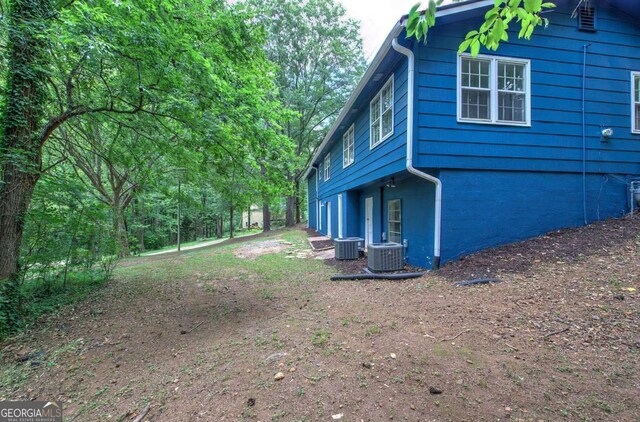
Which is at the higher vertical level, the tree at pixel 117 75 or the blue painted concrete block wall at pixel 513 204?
the tree at pixel 117 75

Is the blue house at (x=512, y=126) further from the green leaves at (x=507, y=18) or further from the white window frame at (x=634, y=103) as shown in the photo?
the green leaves at (x=507, y=18)

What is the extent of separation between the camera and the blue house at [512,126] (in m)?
5.40

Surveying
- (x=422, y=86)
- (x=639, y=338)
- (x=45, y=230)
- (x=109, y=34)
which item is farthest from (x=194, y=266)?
(x=639, y=338)

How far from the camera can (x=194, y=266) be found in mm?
8367

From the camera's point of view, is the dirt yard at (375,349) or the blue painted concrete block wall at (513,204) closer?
the dirt yard at (375,349)

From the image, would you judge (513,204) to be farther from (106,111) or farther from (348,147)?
(106,111)

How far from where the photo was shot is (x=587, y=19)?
6.07 metres

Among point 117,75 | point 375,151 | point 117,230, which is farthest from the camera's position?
point 375,151

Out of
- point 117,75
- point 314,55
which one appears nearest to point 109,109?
point 117,75

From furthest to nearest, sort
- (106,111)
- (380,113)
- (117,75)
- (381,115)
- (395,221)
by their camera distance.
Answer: (395,221) → (380,113) → (381,115) → (106,111) → (117,75)

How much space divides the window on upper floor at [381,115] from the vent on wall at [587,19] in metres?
4.08

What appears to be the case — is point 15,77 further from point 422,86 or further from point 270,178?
point 422,86

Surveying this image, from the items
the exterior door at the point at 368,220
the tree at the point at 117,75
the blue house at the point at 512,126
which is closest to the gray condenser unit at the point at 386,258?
the blue house at the point at 512,126

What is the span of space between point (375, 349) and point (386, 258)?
333 centimetres
